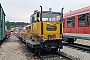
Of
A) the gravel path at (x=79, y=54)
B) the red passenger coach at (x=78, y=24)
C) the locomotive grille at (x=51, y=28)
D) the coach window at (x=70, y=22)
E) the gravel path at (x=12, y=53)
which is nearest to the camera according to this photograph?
the gravel path at (x=79, y=54)

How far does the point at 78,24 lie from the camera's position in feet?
51.8

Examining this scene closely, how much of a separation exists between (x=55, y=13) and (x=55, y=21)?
68cm

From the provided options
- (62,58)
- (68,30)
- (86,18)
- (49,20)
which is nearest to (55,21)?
(49,20)

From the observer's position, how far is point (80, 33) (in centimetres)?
1538

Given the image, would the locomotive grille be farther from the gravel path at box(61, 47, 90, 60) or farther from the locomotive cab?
the gravel path at box(61, 47, 90, 60)

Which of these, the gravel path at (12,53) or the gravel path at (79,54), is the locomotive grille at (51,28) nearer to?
the gravel path at (79,54)

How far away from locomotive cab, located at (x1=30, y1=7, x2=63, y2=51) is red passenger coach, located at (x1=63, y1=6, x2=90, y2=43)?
133 inches

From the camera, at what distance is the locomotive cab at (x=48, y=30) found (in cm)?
1117

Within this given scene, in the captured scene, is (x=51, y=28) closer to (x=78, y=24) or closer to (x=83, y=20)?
(x=83, y=20)

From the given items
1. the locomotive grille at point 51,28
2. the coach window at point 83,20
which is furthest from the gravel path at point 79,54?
the coach window at point 83,20

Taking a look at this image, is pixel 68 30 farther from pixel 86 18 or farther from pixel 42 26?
pixel 42 26

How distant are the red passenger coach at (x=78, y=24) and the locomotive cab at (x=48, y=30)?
339 centimetres

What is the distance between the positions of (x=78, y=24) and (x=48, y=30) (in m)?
5.24

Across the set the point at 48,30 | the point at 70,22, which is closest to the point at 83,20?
the point at 70,22
